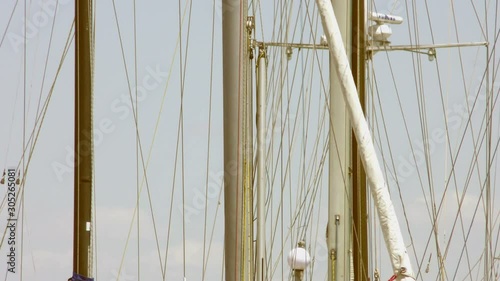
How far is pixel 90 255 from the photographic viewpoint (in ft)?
55.1

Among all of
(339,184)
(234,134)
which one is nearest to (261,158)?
(339,184)

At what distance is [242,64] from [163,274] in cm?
451

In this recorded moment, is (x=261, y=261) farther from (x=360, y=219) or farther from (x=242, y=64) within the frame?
(x=242, y=64)

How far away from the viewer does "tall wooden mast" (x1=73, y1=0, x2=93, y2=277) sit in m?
16.8

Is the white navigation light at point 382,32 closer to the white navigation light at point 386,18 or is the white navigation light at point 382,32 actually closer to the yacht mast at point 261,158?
the white navigation light at point 386,18

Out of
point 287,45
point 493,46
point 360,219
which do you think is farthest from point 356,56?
point 287,45

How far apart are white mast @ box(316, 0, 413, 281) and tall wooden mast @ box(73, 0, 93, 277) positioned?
2768 mm

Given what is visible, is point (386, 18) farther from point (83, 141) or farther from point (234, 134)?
point (234, 134)

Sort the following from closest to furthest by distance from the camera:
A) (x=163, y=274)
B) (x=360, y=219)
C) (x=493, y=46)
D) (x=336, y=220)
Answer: (x=163, y=274), (x=360, y=219), (x=336, y=220), (x=493, y=46)

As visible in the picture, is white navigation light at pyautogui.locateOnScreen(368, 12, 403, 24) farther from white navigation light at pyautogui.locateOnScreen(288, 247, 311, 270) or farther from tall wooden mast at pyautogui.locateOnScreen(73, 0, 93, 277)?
tall wooden mast at pyautogui.locateOnScreen(73, 0, 93, 277)

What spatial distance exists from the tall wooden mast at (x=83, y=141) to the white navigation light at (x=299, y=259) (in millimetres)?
9271

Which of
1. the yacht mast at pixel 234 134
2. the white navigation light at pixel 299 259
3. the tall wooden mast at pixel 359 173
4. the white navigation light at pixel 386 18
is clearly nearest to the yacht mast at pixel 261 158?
the white navigation light at pixel 299 259

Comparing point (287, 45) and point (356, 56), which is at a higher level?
point (287, 45)

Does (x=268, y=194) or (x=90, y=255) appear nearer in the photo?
(x=90, y=255)
